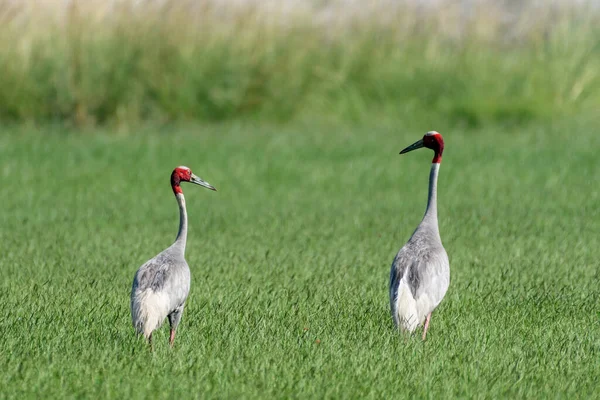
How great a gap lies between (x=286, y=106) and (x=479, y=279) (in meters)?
11.0

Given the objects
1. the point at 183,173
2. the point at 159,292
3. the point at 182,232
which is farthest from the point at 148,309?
the point at 183,173

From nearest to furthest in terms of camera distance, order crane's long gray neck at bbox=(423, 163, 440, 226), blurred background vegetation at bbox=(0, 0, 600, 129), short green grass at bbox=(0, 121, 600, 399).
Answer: short green grass at bbox=(0, 121, 600, 399), crane's long gray neck at bbox=(423, 163, 440, 226), blurred background vegetation at bbox=(0, 0, 600, 129)

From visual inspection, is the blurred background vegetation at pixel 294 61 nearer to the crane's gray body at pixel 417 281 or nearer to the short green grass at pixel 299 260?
the short green grass at pixel 299 260

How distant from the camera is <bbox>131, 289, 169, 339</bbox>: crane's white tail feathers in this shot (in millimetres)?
6648

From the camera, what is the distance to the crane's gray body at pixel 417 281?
22.6 feet

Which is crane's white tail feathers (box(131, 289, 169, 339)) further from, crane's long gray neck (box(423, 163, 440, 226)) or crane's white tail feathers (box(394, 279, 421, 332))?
crane's long gray neck (box(423, 163, 440, 226))

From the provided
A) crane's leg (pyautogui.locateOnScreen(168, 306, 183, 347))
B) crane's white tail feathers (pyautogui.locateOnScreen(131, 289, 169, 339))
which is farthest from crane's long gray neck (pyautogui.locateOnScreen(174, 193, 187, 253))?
crane's white tail feathers (pyautogui.locateOnScreen(131, 289, 169, 339))

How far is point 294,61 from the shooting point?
19922 mm

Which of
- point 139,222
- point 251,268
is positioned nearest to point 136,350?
point 251,268

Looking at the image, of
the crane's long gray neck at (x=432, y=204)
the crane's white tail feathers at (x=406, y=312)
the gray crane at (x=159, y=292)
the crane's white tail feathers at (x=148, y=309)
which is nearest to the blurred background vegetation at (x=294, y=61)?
the crane's long gray neck at (x=432, y=204)

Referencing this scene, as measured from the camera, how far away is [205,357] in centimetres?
677

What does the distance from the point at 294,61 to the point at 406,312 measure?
1346cm

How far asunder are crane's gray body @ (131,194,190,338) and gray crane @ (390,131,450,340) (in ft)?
4.45

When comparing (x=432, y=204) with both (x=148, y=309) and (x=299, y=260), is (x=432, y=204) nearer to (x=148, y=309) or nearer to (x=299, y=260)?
(x=148, y=309)
